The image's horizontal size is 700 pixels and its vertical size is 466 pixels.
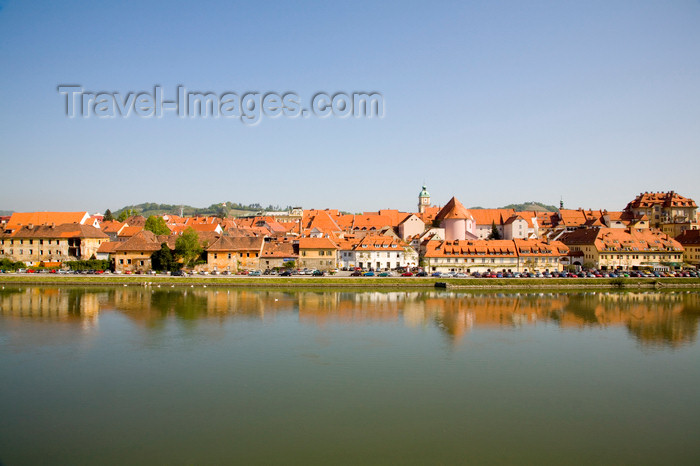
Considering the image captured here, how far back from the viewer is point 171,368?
1270 cm

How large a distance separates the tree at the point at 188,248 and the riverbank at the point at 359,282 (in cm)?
273

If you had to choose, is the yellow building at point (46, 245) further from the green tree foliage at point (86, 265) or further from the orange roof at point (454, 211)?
the orange roof at point (454, 211)

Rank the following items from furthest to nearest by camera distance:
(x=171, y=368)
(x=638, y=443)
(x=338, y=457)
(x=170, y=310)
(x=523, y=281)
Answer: (x=523, y=281), (x=170, y=310), (x=171, y=368), (x=638, y=443), (x=338, y=457)

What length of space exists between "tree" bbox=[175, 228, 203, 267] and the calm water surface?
11.1 metres

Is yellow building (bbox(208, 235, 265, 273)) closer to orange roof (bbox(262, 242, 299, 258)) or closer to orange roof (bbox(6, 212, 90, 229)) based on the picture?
orange roof (bbox(262, 242, 299, 258))

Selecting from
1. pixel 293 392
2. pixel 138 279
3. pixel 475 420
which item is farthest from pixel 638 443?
pixel 138 279

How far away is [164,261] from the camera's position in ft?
103

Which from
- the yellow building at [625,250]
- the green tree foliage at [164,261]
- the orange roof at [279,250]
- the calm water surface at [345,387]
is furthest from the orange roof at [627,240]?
the green tree foliage at [164,261]

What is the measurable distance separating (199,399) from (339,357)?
405 cm

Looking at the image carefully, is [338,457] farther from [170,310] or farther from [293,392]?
[170,310]

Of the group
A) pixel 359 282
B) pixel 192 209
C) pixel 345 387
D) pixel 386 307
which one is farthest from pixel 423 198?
pixel 192 209

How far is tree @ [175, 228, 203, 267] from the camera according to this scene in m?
31.5

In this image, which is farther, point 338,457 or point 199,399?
point 199,399

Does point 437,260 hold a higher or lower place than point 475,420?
higher
